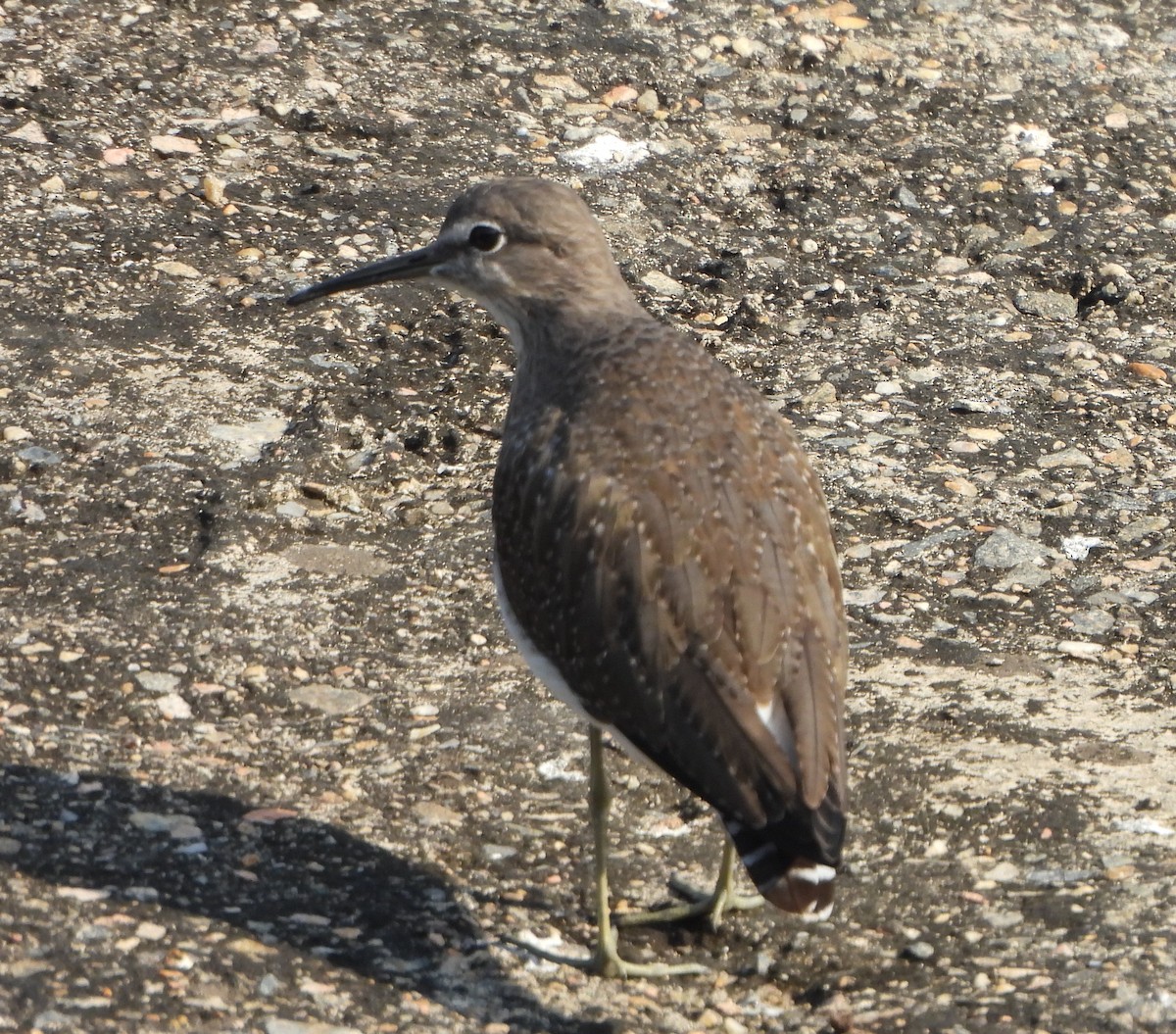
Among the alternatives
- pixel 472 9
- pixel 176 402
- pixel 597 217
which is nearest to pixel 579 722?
pixel 176 402

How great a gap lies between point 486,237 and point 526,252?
15 cm

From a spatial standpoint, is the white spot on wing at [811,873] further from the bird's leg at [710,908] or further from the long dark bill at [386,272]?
the long dark bill at [386,272]

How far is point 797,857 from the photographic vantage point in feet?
11.9

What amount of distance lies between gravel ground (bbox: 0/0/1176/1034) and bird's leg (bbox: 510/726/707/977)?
44 millimetres

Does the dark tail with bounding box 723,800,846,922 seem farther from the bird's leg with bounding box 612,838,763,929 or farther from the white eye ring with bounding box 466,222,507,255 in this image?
the white eye ring with bounding box 466,222,507,255

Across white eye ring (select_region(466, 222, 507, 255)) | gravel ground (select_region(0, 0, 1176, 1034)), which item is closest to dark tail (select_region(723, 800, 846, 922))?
gravel ground (select_region(0, 0, 1176, 1034))

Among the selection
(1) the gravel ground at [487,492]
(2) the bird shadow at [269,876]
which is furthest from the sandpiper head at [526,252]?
(2) the bird shadow at [269,876]

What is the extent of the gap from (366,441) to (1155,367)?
3210 mm

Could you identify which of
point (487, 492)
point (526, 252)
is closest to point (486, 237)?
point (526, 252)

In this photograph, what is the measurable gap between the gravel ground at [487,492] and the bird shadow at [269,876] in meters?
0.01

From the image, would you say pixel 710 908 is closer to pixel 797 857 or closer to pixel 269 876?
pixel 797 857

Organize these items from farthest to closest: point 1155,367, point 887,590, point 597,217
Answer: point 597,217 < point 1155,367 < point 887,590

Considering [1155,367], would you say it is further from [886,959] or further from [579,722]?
[886,959]

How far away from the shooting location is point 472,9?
8406mm
